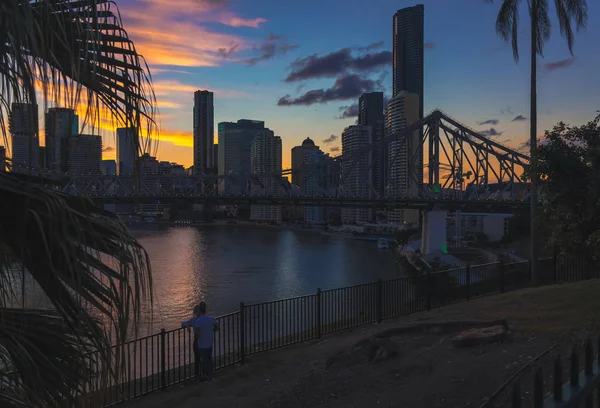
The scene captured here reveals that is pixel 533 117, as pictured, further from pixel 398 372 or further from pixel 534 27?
pixel 398 372

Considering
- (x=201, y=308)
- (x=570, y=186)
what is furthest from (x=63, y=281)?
(x=570, y=186)

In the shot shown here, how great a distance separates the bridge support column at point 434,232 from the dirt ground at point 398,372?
4586 centimetres

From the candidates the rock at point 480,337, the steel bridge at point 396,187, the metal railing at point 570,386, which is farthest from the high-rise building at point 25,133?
the steel bridge at point 396,187

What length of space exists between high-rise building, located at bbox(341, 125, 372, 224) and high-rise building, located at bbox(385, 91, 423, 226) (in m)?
4.85

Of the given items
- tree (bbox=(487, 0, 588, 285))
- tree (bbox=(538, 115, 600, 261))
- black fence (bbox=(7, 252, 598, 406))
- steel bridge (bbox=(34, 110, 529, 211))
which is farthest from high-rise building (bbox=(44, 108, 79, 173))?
steel bridge (bbox=(34, 110, 529, 211))

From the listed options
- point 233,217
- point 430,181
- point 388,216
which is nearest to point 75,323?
point 430,181

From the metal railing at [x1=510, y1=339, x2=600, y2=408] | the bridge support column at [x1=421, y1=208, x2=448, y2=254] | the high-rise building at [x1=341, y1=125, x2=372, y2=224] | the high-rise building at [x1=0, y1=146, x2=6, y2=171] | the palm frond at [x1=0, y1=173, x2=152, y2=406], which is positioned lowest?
the bridge support column at [x1=421, y1=208, x2=448, y2=254]

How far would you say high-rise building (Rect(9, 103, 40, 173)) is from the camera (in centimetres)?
142

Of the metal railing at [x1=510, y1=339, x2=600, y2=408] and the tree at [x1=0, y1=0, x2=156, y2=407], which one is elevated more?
the tree at [x1=0, y1=0, x2=156, y2=407]

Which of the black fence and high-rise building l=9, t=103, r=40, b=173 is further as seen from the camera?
the black fence

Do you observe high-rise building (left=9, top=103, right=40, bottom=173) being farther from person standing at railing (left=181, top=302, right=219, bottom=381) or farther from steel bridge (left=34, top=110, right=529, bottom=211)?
steel bridge (left=34, top=110, right=529, bottom=211)

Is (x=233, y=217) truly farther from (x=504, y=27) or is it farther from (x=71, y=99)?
(x=71, y=99)

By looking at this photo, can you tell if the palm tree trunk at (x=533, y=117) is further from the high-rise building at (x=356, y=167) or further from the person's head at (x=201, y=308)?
the high-rise building at (x=356, y=167)

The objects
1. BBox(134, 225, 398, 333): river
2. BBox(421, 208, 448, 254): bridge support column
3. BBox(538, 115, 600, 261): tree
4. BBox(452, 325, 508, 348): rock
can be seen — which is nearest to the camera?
BBox(452, 325, 508, 348): rock
